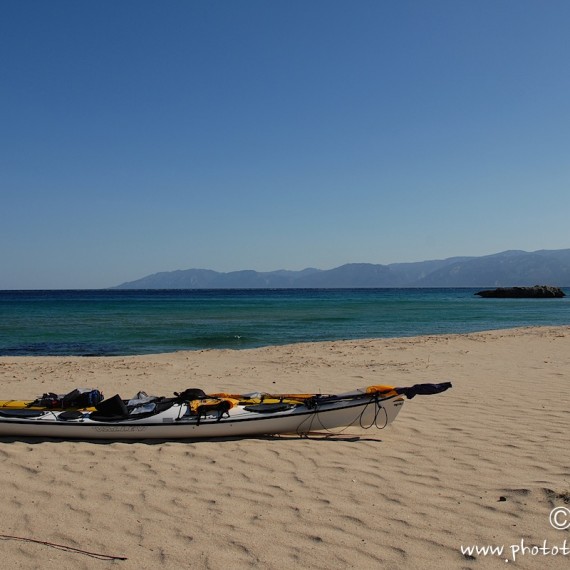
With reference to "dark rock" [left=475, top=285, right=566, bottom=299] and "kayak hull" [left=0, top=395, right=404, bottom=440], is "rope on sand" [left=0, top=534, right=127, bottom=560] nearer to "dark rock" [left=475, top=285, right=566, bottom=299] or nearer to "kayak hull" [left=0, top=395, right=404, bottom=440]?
"kayak hull" [left=0, top=395, right=404, bottom=440]

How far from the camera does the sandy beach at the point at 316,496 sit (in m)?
4.07

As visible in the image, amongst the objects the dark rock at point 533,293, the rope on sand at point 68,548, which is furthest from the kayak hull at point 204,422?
the dark rock at point 533,293

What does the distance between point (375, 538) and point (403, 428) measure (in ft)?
10.9

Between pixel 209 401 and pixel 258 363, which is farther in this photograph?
pixel 258 363

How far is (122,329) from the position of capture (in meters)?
29.3

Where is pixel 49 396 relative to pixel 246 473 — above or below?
above

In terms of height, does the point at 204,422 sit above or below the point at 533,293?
above

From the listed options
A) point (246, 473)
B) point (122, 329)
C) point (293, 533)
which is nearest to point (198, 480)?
point (246, 473)

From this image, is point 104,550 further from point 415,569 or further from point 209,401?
point 209,401

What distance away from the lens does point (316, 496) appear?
16.9 ft

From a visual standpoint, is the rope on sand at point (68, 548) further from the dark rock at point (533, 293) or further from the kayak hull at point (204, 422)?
the dark rock at point (533, 293)

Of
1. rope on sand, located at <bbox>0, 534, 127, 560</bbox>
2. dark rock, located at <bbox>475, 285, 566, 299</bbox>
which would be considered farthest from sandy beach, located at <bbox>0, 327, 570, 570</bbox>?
dark rock, located at <bbox>475, 285, 566, 299</bbox>

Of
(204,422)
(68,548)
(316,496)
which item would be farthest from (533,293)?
(68,548)

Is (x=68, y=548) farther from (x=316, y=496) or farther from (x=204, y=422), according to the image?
(x=204, y=422)
